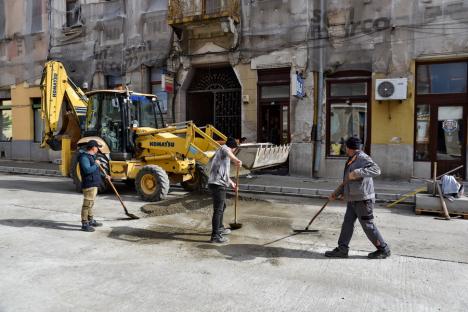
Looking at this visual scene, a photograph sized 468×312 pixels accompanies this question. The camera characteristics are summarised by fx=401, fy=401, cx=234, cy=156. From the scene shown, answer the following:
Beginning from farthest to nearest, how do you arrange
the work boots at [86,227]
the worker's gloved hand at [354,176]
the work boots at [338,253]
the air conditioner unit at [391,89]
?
the air conditioner unit at [391,89] < the work boots at [86,227] < the work boots at [338,253] < the worker's gloved hand at [354,176]

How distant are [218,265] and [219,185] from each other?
5.23 ft

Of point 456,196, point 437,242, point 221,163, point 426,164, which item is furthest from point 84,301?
point 426,164

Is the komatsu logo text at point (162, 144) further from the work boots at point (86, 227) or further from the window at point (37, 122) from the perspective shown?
the window at point (37, 122)

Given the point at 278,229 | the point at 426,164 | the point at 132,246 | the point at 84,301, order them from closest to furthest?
the point at 84,301, the point at 132,246, the point at 278,229, the point at 426,164

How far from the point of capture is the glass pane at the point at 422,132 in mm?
13117

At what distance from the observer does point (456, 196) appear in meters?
Result: 8.60

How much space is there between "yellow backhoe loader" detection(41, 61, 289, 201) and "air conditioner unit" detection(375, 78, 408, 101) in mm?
3898

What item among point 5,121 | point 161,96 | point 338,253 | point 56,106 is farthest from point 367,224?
point 5,121

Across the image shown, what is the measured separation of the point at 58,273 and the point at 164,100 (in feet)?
41.0

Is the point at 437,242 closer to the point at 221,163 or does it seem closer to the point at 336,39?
the point at 221,163

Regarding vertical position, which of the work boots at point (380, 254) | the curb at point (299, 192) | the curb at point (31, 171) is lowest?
the work boots at point (380, 254)

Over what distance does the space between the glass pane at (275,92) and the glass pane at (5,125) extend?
14.8m

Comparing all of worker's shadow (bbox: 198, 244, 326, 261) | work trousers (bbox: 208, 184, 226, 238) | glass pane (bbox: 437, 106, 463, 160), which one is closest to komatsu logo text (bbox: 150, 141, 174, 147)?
work trousers (bbox: 208, 184, 226, 238)

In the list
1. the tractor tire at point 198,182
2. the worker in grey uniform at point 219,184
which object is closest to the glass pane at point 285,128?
the tractor tire at point 198,182
